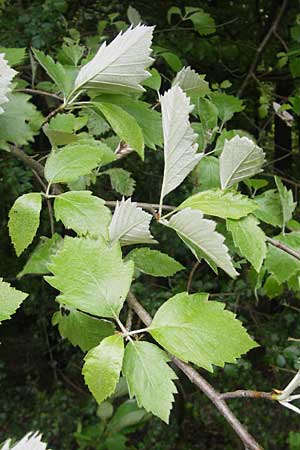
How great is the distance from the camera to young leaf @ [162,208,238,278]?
0.48m

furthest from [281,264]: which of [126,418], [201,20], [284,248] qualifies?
[126,418]

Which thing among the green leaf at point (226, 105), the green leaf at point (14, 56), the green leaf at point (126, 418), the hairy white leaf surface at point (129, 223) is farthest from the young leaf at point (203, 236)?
the green leaf at point (126, 418)

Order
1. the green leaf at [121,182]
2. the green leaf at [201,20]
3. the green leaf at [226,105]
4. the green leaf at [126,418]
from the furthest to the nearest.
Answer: the green leaf at [126,418] < the green leaf at [201,20] < the green leaf at [226,105] < the green leaf at [121,182]

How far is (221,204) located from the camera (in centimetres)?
54

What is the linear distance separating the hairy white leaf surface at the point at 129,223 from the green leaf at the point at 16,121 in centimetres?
17

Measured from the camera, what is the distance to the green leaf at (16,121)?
61 cm

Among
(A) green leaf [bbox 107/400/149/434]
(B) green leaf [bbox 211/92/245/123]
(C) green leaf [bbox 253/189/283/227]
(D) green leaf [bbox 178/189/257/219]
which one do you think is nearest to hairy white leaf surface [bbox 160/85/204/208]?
(D) green leaf [bbox 178/189/257/219]

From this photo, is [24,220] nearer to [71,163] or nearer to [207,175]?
[71,163]

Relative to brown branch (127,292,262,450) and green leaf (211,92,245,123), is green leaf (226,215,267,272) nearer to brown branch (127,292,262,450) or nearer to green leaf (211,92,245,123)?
brown branch (127,292,262,450)

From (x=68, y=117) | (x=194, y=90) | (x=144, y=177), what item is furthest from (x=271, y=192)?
(x=144, y=177)

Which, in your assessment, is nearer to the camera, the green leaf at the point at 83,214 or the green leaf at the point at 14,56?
the green leaf at the point at 83,214

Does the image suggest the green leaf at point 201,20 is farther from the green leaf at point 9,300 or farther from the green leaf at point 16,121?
the green leaf at point 9,300

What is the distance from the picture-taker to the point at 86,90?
58 centimetres

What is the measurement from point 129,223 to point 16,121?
0.21 m
